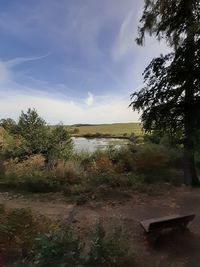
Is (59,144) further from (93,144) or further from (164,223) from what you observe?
(164,223)

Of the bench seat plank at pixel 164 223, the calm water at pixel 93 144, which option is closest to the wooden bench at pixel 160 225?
the bench seat plank at pixel 164 223

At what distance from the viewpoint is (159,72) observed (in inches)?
511

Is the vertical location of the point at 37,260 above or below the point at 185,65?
below

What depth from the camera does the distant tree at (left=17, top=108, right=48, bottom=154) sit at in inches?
762

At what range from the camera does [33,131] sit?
19969 mm

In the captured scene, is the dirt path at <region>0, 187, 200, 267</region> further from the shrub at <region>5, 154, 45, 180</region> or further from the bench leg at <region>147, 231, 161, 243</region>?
the shrub at <region>5, 154, 45, 180</region>

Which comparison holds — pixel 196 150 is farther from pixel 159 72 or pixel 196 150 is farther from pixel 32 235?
pixel 32 235

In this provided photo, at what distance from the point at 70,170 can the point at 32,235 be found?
6.61 m

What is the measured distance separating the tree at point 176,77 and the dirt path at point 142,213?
256 centimetres

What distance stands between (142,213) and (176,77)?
5509mm

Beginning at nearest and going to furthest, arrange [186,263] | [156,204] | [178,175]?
[186,263] < [156,204] < [178,175]

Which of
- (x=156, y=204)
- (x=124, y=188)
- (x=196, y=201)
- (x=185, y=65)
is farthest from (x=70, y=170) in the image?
(x=185, y=65)

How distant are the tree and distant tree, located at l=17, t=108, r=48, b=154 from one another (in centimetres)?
774

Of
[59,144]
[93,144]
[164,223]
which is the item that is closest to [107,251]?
[164,223]
